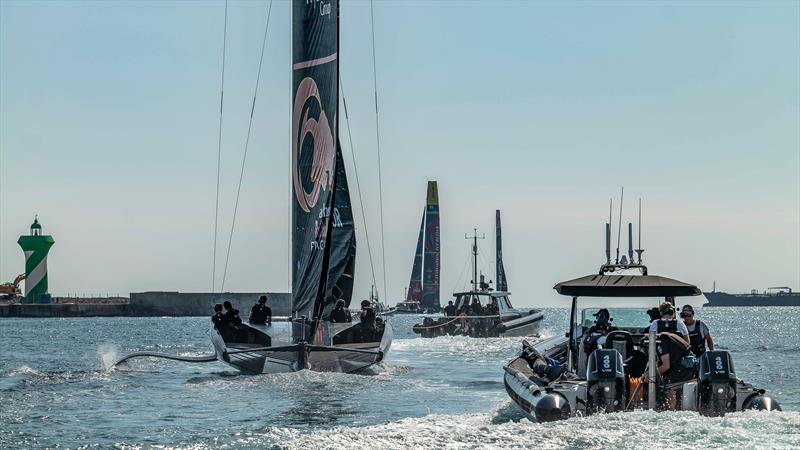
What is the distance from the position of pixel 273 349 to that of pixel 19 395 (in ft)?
18.8

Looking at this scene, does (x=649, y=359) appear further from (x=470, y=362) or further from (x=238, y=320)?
(x=470, y=362)

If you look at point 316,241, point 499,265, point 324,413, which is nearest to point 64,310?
point 499,265

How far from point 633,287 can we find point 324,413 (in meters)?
6.63

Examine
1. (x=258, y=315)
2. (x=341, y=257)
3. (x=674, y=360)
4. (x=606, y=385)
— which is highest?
(x=341, y=257)

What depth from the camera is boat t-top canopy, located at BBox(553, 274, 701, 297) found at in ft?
59.5

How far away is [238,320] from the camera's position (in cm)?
3033

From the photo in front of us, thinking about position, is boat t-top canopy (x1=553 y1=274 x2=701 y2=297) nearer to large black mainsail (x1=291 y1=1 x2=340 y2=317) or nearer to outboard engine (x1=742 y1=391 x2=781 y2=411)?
outboard engine (x1=742 y1=391 x2=781 y2=411)

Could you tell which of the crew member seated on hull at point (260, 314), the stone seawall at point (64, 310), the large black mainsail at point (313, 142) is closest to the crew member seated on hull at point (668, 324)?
the large black mainsail at point (313, 142)

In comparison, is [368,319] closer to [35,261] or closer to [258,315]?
[258,315]

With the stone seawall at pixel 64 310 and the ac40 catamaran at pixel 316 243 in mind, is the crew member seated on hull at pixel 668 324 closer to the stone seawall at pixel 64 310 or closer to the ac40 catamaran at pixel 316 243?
the ac40 catamaran at pixel 316 243

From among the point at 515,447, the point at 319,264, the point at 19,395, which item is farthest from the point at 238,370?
the point at 515,447

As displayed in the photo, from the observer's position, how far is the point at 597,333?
729 inches

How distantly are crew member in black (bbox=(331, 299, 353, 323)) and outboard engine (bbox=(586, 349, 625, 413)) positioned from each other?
52.1ft

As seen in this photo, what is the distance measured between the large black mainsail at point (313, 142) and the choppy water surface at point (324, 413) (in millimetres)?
3096
